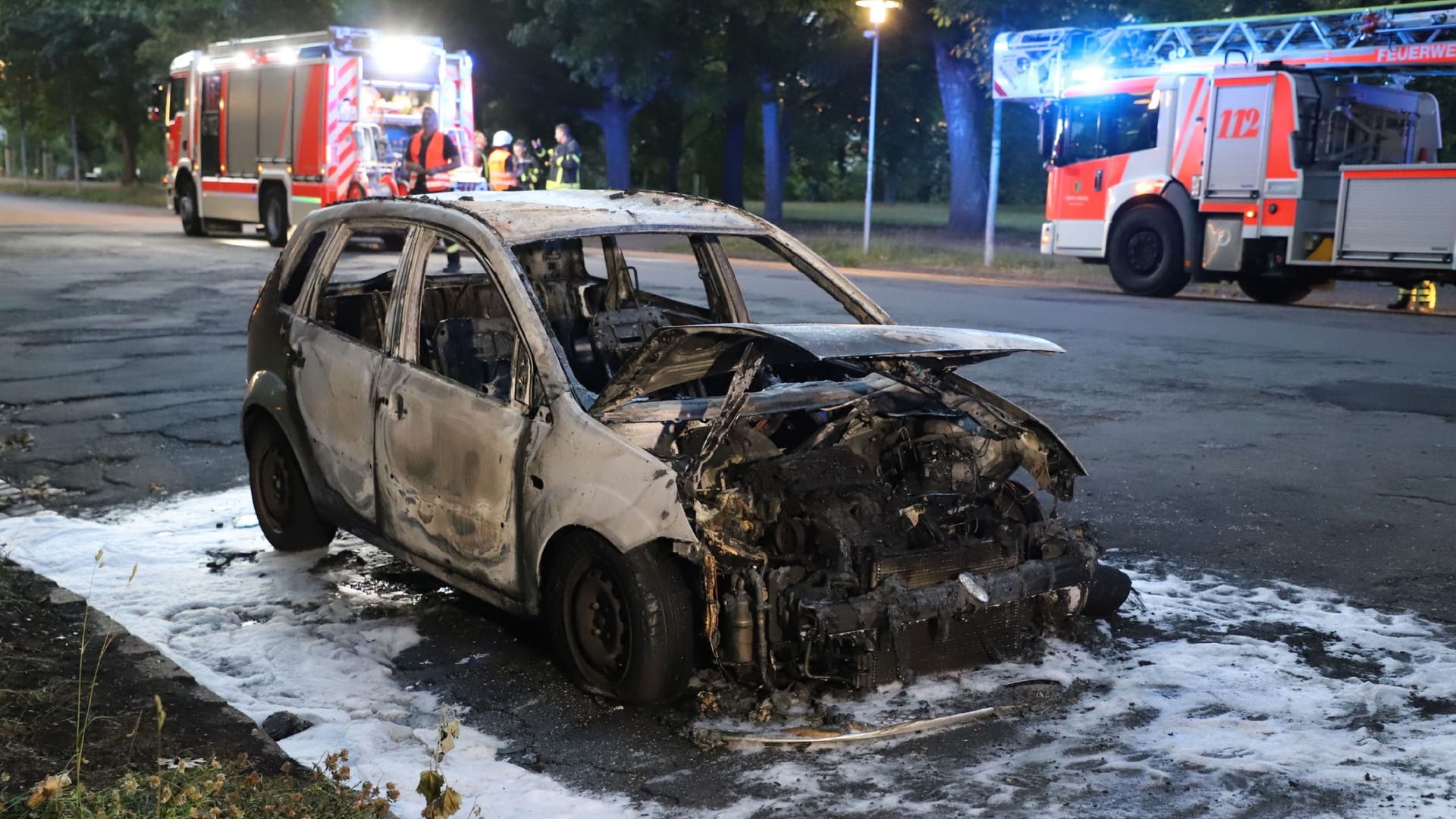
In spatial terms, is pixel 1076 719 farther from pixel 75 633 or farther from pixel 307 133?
pixel 307 133

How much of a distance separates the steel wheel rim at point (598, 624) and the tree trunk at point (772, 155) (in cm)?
3516

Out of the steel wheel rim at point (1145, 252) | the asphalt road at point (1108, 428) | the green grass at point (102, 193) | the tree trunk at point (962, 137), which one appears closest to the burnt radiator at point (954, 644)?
the asphalt road at point (1108, 428)

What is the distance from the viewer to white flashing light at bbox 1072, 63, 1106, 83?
19766mm

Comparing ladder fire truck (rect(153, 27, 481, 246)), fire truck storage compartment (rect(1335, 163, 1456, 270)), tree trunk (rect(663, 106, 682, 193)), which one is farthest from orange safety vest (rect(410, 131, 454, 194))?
tree trunk (rect(663, 106, 682, 193))

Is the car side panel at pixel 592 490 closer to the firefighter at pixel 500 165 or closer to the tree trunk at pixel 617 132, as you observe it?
the firefighter at pixel 500 165

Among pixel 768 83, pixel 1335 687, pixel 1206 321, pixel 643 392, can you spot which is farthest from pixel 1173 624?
pixel 768 83

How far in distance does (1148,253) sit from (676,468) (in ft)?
53.4

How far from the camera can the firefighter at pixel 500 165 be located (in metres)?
20.3

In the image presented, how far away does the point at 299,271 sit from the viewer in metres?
6.08

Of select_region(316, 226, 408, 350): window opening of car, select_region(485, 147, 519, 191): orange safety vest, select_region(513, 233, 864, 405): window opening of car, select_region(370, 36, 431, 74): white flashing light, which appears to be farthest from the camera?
select_region(370, 36, 431, 74): white flashing light

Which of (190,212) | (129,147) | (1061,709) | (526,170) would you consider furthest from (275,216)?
(129,147)

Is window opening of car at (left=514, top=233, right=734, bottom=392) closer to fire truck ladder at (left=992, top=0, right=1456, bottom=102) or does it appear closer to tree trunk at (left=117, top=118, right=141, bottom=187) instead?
fire truck ladder at (left=992, top=0, right=1456, bottom=102)

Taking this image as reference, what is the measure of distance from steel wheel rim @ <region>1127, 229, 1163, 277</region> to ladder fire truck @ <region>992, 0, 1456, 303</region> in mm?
20

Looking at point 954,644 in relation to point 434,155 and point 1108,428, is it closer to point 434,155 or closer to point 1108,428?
point 1108,428
